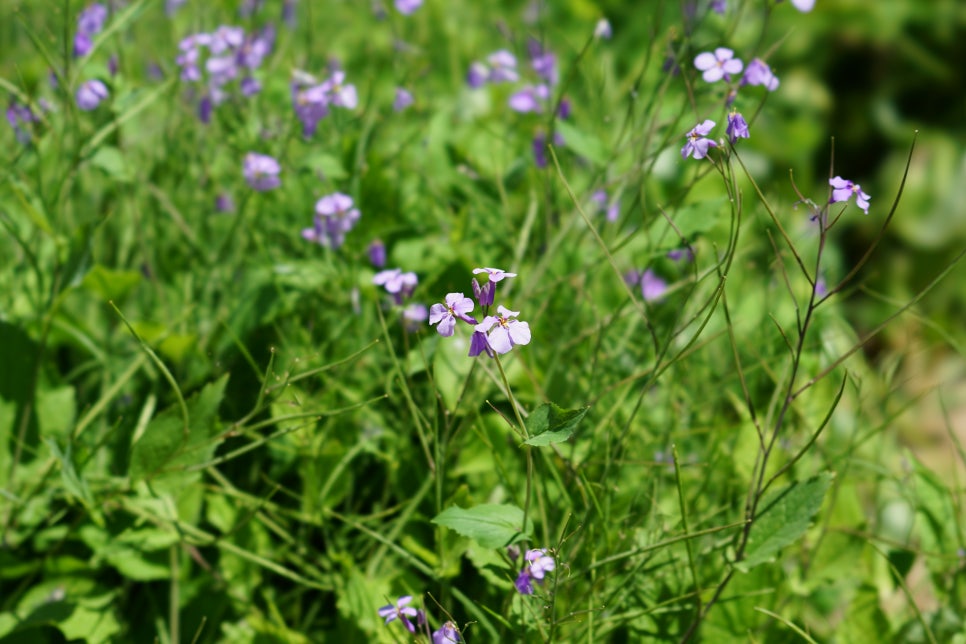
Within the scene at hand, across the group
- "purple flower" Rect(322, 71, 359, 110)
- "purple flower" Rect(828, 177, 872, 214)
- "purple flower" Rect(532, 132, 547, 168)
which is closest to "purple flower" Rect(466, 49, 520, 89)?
"purple flower" Rect(532, 132, 547, 168)

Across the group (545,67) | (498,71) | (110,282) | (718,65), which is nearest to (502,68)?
(498,71)

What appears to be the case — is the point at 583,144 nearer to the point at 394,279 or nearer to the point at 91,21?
the point at 394,279

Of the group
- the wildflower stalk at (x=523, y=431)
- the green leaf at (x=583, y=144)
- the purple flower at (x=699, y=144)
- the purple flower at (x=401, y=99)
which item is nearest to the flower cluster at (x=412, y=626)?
the wildflower stalk at (x=523, y=431)

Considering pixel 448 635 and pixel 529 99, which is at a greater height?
pixel 529 99

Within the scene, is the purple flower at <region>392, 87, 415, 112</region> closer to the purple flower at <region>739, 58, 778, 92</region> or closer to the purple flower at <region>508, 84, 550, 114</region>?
the purple flower at <region>508, 84, 550, 114</region>

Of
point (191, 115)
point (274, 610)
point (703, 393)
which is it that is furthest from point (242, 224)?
point (703, 393)

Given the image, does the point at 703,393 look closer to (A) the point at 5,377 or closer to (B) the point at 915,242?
(A) the point at 5,377
